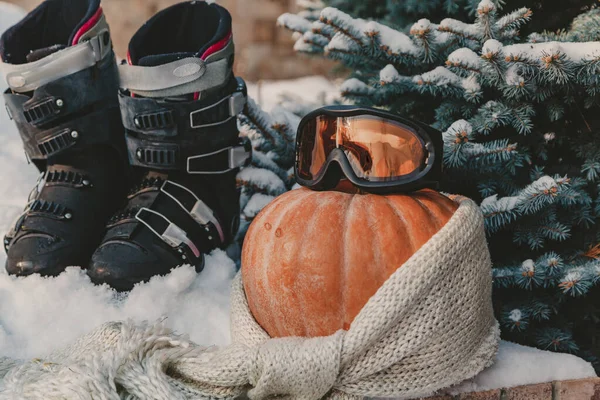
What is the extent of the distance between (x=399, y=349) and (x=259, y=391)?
0.84ft

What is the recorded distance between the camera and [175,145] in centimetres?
162

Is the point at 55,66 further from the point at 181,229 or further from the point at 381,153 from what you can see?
the point at 381,153

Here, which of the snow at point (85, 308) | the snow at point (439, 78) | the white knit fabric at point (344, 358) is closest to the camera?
the white knit fabric at point (344, 358)

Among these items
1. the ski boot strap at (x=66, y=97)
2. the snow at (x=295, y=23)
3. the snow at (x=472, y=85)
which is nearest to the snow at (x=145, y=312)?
the snow at (x=472, y=85)


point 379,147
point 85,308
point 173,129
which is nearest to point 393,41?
point 379,147

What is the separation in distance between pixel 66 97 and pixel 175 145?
0.31 m

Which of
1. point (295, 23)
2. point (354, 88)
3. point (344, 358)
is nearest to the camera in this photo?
point (344, 358)

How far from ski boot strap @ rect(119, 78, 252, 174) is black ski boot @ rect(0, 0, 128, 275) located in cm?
12

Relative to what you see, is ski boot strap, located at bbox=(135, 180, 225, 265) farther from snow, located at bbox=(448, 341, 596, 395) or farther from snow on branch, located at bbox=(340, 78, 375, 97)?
snow, located at bbox=(448, 341, 596, 395)

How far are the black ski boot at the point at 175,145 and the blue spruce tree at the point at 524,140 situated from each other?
35 centimetres

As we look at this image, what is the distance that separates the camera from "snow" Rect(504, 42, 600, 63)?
1.41 m

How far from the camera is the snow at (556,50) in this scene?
141 centimetres

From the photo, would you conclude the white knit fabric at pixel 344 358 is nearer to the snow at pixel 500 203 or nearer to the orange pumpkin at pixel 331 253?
the orange pumpkin at pixel 331 253

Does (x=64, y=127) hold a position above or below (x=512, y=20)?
below
